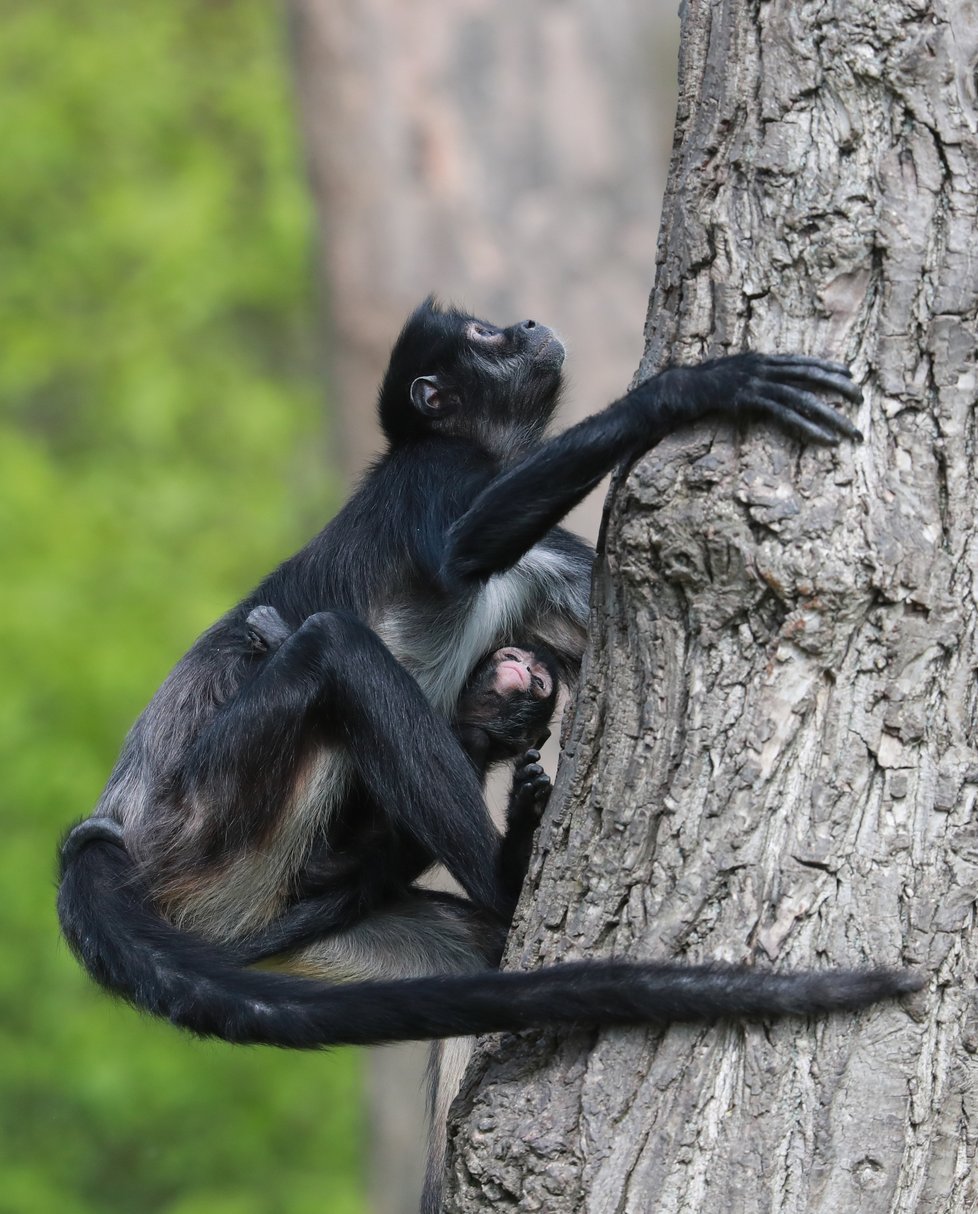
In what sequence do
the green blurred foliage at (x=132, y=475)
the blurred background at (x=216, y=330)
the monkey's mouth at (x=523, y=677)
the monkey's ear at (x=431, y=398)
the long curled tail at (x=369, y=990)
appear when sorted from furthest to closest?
the green blurred foliage at (x=132, y=475)
the blurred background at (x=216, y=330)
the monkey's ear at (x=431, y=398)
the monkey's mouth at (x=523, y=677)
the long curled tail at (x=369, y=990)

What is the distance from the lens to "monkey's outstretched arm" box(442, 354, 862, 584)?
10.5 feet

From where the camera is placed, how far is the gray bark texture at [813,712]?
3.12 m

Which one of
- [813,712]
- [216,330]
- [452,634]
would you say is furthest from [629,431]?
[216,330]

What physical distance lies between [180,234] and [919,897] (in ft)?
40.9

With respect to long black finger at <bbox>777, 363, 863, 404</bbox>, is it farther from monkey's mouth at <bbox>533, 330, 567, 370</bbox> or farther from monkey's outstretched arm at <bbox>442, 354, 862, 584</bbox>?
monkey's mouth at <bbox>533, 330, 567, 370</bbox>

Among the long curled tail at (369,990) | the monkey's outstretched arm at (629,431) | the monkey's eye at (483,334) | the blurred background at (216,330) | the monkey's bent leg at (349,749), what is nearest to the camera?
the long curled tail at (369,990)

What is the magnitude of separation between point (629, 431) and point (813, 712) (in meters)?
0.86

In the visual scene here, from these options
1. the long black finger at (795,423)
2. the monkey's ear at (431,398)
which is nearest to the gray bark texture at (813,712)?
the long black finger at (795,423)

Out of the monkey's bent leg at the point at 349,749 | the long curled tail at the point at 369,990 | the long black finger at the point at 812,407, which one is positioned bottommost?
the long curled tail at the point at 369,990

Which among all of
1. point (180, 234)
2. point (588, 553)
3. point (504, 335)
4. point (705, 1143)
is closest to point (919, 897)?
point (705, 1143)

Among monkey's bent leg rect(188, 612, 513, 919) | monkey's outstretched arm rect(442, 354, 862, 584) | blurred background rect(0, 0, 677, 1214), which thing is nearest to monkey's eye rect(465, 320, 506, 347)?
monkey's outstretched arm rect(442, 354, 862, 584)

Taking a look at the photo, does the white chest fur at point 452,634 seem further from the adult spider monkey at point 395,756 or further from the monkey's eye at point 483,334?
the monkey's eye at point 483,334

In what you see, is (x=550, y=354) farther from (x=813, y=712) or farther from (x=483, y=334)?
(x=813, y=712)

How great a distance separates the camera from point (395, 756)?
165 inches
